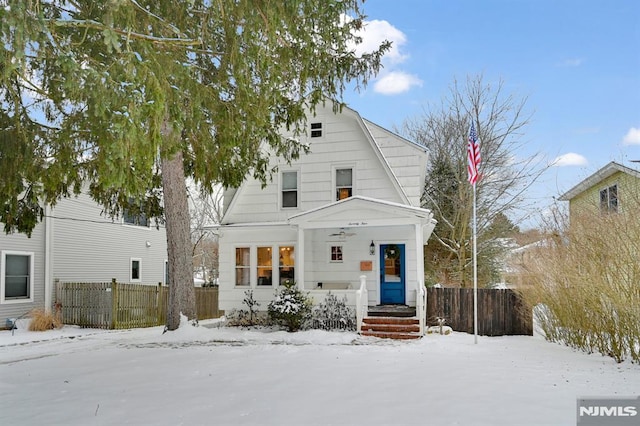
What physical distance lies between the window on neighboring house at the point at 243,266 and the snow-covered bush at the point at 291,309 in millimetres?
2175

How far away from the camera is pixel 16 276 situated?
49.4ft

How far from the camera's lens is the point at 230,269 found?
14430 millimetres

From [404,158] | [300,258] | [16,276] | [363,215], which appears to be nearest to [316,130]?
[404,158]

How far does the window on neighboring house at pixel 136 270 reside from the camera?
20.6 metres

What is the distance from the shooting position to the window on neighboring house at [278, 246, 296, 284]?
14.1 m

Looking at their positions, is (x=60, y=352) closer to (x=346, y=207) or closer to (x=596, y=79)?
(x=346, y=207)

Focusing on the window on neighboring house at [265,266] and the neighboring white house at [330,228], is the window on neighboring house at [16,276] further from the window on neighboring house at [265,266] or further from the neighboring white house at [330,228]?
the window on neighboring house at [265,266]

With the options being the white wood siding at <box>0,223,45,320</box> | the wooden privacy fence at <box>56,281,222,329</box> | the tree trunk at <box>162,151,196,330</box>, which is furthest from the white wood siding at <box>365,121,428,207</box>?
the white wood siding at <box>0,223,45,320</box>

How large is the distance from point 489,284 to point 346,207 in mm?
13548

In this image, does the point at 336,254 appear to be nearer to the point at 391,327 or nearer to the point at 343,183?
the point at 343,183

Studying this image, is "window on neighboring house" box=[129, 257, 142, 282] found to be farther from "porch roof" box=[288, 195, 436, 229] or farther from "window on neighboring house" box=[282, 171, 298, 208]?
"porch roof" box=[288, 195, 436, 229]

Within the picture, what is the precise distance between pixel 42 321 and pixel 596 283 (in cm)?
1523

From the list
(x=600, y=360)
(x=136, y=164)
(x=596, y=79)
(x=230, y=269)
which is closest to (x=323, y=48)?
(x=136, y=164)

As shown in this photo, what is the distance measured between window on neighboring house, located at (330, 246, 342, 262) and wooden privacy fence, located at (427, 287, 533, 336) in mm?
2838
